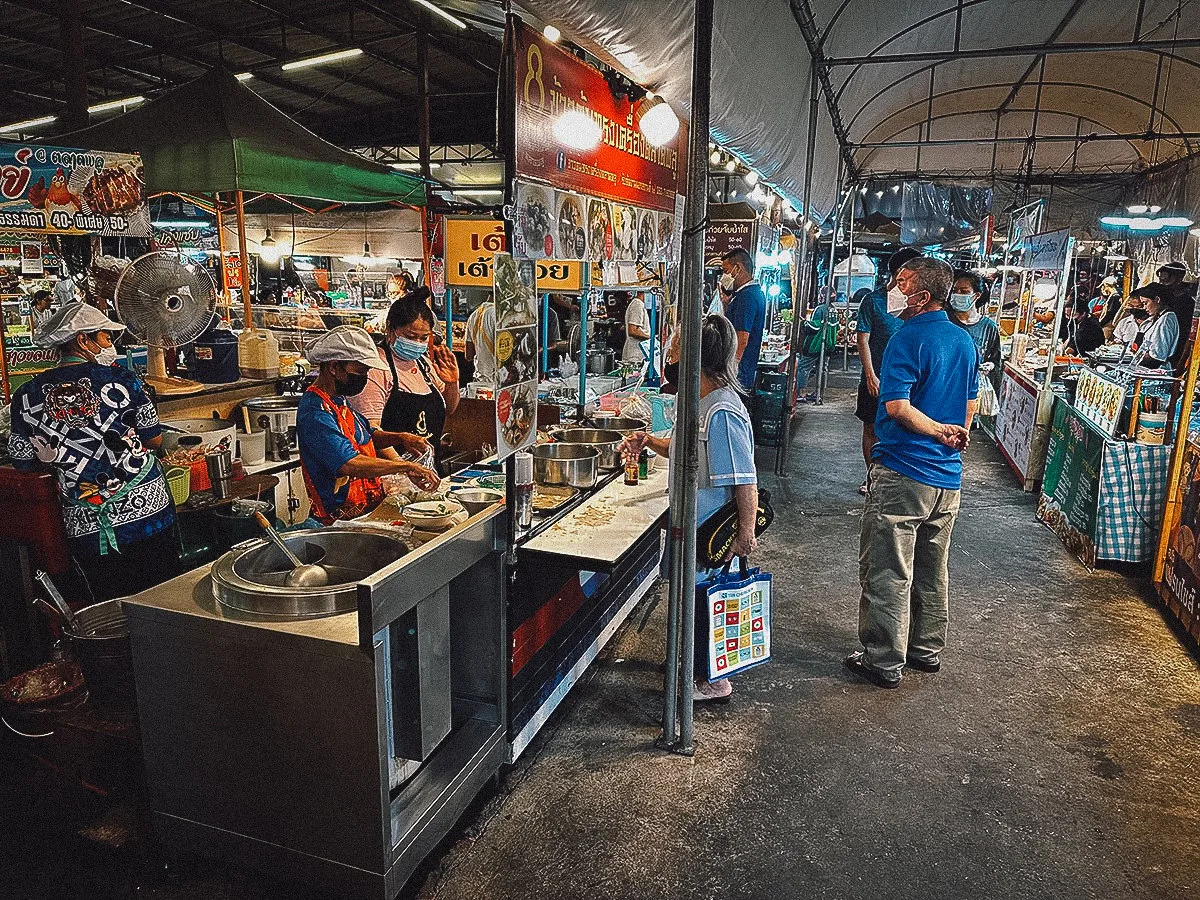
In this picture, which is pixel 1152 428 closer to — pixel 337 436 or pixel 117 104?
pixel 337 436

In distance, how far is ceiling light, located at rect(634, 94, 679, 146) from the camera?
3.76m

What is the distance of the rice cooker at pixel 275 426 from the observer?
5.38 meters

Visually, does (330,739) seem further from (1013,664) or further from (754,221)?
(754,221)

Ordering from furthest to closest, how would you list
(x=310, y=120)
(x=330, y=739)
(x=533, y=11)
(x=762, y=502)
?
(x=310, y=120) → (x=762, y=502) → (x=533, y=11) → (x=330, y=739)

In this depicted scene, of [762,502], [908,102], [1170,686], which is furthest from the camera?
[908,102]

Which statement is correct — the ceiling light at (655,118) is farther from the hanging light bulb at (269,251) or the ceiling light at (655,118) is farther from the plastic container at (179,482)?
the hanging light bulb at (269,251)

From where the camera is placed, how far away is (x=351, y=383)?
3453 millimetres

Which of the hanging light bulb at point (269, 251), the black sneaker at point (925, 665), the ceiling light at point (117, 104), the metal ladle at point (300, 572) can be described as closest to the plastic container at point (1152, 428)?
the black sneaker at point (925, 665)

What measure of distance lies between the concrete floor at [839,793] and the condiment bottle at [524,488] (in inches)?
45.1

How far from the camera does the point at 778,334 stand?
14766mm

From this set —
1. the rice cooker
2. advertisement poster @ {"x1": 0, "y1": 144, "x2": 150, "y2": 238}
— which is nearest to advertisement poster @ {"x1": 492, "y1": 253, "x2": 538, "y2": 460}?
the rice cooker

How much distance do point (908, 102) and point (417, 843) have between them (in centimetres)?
1499

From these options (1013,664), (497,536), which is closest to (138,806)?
(497,536)

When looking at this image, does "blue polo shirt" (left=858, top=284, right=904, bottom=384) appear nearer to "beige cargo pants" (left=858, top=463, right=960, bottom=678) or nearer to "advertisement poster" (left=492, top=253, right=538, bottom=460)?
"beige cargo pants" (left=858, top=463, right=960, bottom=678)
